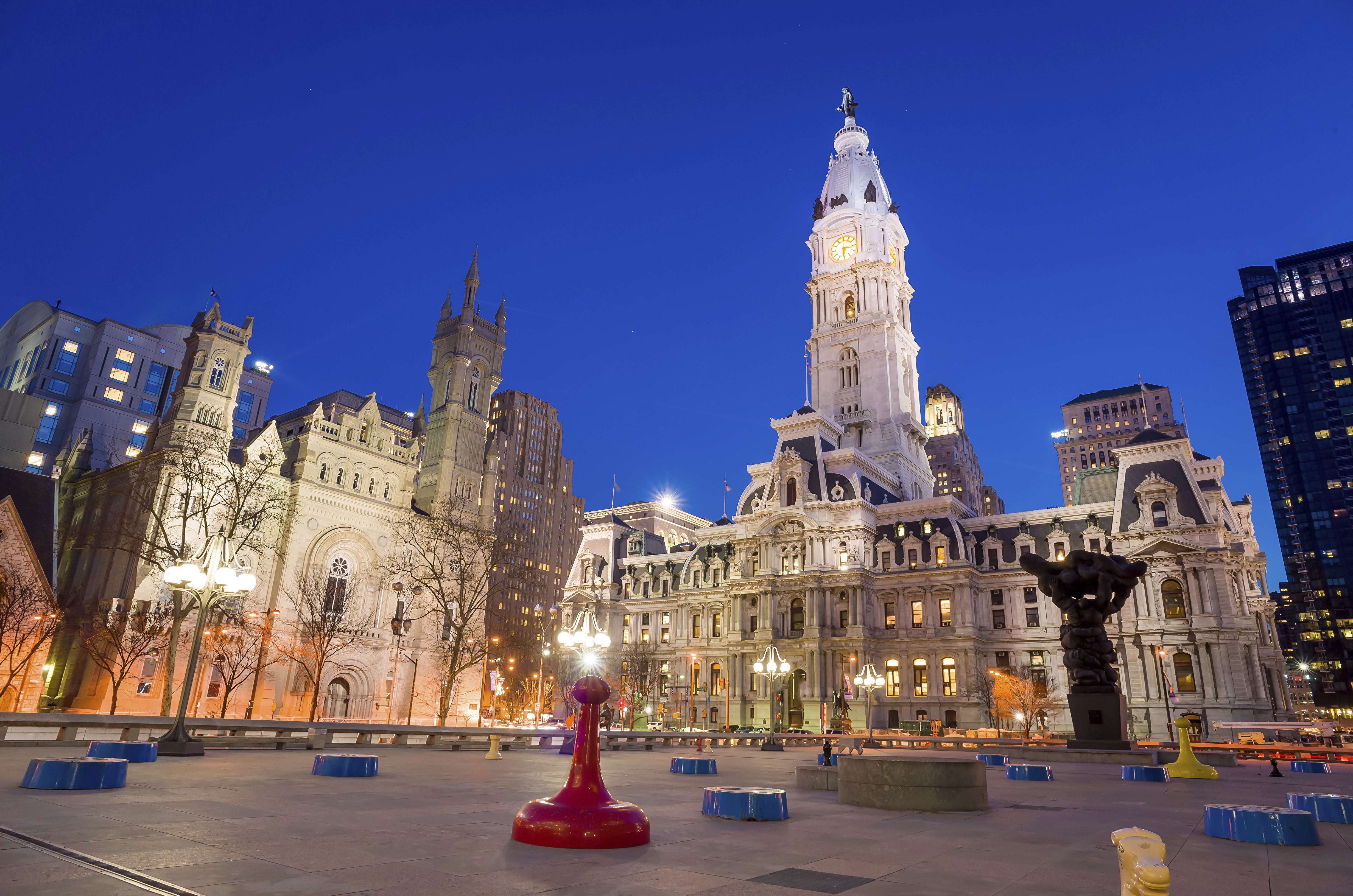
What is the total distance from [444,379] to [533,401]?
104 metres

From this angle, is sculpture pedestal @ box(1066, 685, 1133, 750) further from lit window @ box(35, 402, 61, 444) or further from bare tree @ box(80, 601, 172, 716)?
lit window @ box(35, 402, 61, 444)

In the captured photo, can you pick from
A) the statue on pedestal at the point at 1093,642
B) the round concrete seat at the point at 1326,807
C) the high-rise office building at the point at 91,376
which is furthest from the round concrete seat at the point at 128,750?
the high-rise office building at the point at 91,376

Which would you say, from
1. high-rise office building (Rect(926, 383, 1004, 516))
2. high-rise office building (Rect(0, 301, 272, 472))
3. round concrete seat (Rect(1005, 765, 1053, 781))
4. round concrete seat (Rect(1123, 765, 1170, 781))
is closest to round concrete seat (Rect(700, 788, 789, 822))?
round concrete seat (Rect(1005, 765, 1053, 781))

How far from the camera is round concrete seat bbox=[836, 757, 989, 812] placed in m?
11.2

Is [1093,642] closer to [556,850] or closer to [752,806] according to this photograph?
[752,806]

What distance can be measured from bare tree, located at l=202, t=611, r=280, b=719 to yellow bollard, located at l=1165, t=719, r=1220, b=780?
144ft

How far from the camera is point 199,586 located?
19.4 m

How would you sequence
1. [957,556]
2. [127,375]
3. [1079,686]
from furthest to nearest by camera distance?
[127,375]
[957,556]
[1079,686]

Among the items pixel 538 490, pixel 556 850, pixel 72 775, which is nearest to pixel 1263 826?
pixel 556 850

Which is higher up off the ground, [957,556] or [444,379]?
[444,379]

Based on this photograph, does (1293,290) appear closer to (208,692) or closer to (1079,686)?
(1079,686)

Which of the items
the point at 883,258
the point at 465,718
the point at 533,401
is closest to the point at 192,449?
the point at 465,718

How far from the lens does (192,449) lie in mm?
52938

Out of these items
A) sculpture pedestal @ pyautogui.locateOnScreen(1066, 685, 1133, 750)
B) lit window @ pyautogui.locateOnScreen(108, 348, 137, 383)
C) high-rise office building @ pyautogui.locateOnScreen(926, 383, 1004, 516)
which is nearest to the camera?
sculpture pedestal @ pyautogui.locateOnScreen(1066, 685, 1133, 750)
